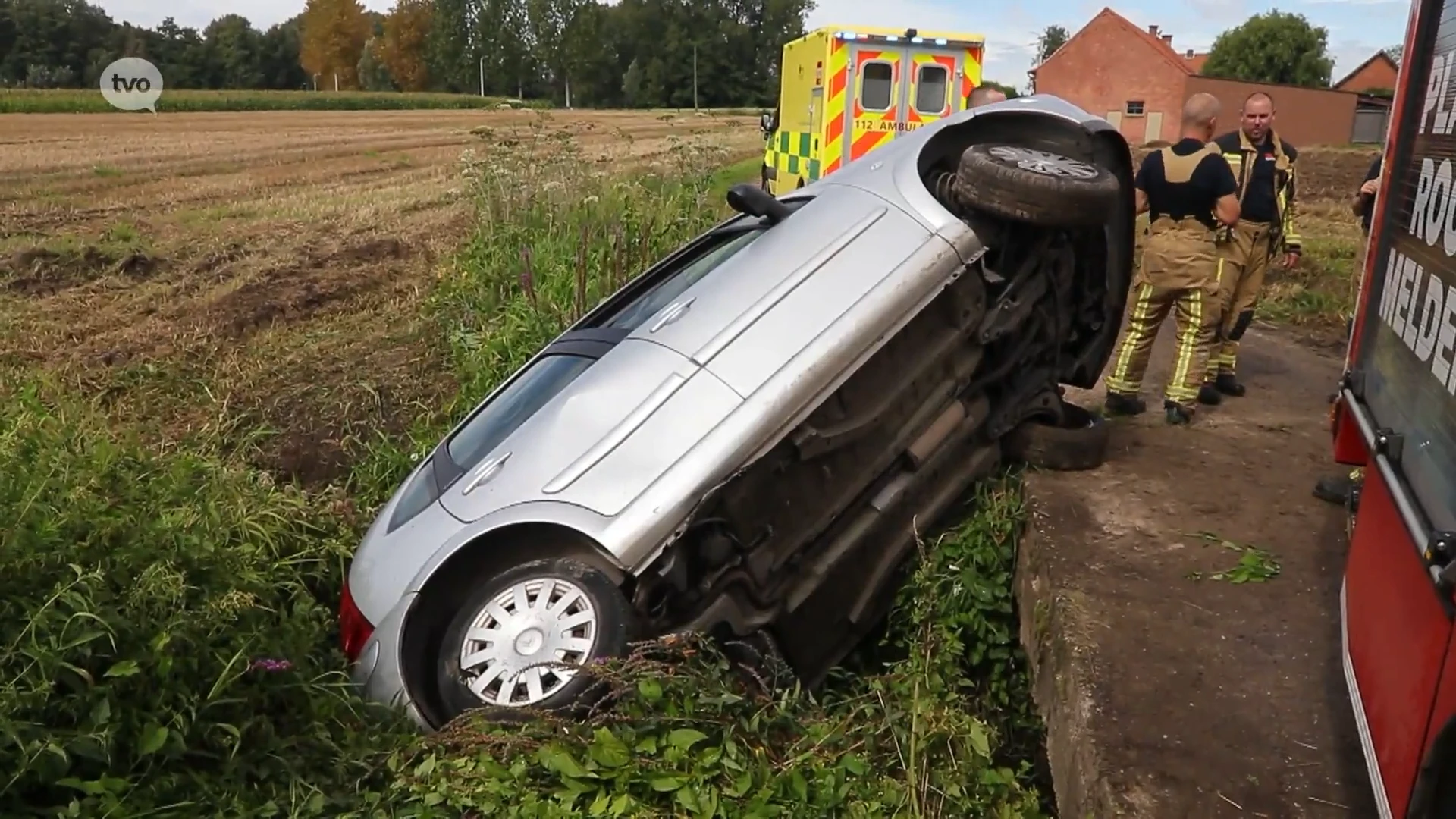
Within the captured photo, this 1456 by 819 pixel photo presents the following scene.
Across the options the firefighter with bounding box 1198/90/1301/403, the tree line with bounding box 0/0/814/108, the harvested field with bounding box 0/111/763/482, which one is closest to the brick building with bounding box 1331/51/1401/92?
the tree line with bounding box 0/0/814/108

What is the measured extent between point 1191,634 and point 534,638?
1809 mm

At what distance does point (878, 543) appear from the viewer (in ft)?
11.8

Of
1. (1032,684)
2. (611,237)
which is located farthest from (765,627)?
(611,237)

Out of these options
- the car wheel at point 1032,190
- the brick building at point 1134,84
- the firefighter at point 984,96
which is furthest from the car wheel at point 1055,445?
the brick building at point 1134,84

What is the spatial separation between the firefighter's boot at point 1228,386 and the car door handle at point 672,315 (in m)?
3.18

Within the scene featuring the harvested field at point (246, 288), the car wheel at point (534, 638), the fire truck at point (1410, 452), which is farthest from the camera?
the harvested field at point (246, 288)

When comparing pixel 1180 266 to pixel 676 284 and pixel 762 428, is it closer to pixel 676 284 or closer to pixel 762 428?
pixel 676 284

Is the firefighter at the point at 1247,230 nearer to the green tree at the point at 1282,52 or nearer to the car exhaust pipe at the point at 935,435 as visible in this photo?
the car exhaust pipe at the point at 935,435

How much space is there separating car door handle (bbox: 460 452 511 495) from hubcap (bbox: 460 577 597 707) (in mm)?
368

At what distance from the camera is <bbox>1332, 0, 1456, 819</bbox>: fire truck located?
1.67 meters

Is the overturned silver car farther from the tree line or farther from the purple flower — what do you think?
the tree line

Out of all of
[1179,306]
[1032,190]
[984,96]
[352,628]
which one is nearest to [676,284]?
[1032,190]

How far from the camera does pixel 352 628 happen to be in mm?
3348

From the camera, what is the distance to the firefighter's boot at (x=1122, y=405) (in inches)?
196
